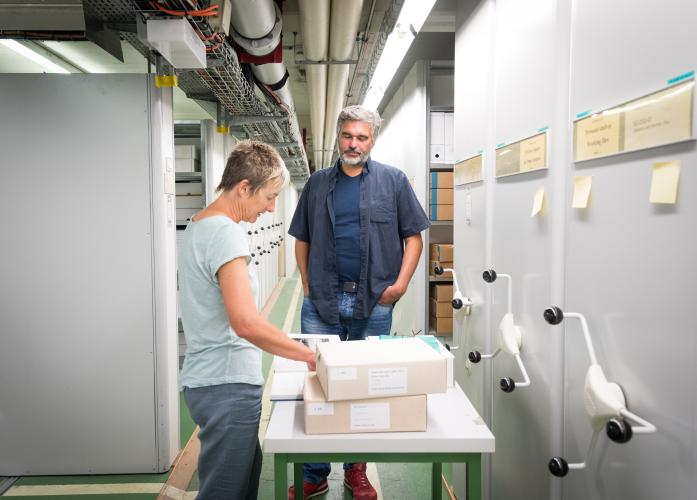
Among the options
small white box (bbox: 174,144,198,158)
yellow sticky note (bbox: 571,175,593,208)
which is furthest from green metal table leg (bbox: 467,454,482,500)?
small white box (bbox: 174,144,198,158)

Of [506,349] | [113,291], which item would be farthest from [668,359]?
[113,291]

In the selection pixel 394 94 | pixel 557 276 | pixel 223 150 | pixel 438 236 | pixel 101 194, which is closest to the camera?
pixel 557 276

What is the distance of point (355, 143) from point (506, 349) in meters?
1.04

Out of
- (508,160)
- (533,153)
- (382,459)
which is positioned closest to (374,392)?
(382,459)

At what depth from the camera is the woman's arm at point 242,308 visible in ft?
4.10

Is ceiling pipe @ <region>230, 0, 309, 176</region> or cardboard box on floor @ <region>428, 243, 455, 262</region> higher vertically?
ceiling pipe @ <region>230, 0, 309, 176</region>

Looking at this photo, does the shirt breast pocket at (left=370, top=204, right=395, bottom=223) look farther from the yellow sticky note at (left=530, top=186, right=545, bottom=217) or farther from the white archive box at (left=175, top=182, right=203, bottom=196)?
the white archive box at (left=175, top=182, right=203, bottom=196)

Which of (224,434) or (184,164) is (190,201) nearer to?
(184,164)

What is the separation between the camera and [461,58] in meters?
2.20

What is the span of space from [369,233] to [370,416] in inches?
40.0

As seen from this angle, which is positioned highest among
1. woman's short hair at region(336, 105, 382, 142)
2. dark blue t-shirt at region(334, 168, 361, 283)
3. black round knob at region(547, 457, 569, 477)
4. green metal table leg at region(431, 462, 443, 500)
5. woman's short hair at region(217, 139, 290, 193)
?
woman's short hair at region(336, 105, 382, 142)

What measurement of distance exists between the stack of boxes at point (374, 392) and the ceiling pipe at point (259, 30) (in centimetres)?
152

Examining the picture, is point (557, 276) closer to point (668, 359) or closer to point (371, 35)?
point (668, 359)

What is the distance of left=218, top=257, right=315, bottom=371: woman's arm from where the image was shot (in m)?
1.25
